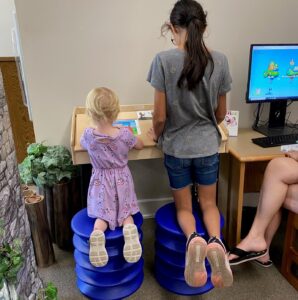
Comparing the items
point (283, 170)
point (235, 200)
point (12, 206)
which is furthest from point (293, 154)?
point (12, 206)

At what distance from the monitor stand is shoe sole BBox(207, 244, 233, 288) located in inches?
41.3

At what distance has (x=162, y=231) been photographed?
71.4 inches

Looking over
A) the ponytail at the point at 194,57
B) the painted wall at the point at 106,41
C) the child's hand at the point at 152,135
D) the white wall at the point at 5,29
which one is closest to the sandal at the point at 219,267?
the child's hand at the point at 152,135

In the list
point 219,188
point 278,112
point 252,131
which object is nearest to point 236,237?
point 219,188

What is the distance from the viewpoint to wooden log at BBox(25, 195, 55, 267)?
6.40 feet

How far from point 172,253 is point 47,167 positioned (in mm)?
901

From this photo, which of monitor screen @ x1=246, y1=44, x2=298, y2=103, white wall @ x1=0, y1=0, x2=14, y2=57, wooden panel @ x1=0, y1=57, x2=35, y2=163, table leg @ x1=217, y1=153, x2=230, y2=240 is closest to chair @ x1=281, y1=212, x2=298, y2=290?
table leg @ x1=217, y1=153, x2=230, y2=240

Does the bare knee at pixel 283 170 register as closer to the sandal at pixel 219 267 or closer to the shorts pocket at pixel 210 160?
the shorts pocket at pixel 210 160

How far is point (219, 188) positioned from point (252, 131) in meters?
0.46

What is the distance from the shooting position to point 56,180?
2.09m

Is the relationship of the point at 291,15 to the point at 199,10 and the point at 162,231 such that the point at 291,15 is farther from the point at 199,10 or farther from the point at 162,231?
the point at 162,231

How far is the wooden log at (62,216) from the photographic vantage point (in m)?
2.10

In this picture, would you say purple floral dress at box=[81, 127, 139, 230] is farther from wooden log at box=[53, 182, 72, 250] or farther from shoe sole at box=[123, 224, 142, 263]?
wooden log at box=[53, 182, 72, 250]

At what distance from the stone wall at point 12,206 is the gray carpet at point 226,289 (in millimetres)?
403
